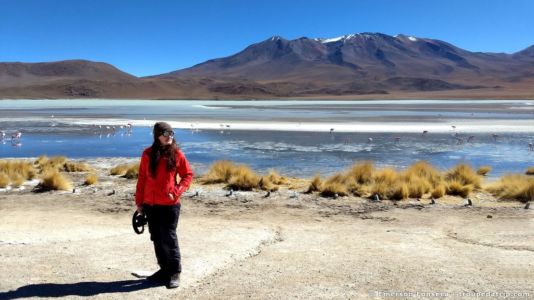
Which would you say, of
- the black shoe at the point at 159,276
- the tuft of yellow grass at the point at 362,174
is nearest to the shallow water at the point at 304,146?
the tuft of yellow grass at the point at 362,174

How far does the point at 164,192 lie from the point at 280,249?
6.37 feet

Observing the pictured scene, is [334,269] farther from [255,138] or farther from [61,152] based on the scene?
[255,138]

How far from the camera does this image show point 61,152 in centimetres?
1788

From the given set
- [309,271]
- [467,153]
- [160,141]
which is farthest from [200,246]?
[467,153]

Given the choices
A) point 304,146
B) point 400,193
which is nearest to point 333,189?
point 400,193

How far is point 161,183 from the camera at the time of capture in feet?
15.6

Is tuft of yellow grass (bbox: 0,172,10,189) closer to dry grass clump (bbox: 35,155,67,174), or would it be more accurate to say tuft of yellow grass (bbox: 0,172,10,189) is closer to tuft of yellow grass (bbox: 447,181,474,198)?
dry grass clump (bbox: 35,155,67,174)

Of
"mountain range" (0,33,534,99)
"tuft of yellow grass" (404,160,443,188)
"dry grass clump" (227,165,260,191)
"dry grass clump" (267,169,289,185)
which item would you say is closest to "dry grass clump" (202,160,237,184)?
"dry grass clump" (227,165,260,191)

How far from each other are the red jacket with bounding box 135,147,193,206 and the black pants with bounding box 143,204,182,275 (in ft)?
0.23

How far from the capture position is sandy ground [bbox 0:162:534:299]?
4820mm

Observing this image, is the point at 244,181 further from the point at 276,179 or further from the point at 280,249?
the point at 280,249

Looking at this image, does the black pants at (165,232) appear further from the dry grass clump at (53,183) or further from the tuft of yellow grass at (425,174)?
the tuft of yellow grass at (425,174)

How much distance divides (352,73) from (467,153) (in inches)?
6772

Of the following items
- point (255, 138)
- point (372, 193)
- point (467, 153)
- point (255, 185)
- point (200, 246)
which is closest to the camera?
point (200, 246)
